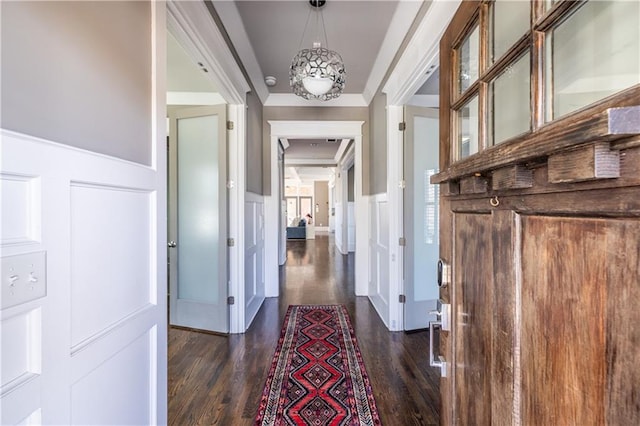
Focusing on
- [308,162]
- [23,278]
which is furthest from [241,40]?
[308,162]

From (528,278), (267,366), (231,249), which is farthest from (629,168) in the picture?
(231,249)

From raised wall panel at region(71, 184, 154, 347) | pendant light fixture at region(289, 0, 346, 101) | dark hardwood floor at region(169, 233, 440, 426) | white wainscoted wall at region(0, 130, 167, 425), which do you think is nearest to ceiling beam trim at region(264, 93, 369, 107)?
pendant light fixture at region(289, 0, 346, 101)

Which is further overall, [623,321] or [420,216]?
[420,216]

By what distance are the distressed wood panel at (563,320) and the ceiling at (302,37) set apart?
2.08 meters

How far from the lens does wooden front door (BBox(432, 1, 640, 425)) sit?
1.51 ft

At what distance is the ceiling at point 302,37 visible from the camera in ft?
7.41

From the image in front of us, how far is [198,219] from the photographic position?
3.13m

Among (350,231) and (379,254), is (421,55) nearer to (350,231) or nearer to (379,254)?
(379,254)

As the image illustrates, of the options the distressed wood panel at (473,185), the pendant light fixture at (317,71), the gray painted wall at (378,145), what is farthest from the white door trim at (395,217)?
the distressed wood panel at (473,185)

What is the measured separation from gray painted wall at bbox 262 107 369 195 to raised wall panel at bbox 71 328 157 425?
319 centimetres

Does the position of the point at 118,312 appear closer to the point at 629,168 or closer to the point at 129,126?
the point at 129,126

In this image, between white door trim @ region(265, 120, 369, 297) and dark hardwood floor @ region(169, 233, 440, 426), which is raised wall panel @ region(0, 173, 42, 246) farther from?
white door trim @ region(265, 120, 369, 297)

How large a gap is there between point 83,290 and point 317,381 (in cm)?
171

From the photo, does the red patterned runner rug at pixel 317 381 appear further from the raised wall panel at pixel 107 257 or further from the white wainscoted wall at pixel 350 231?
the white wainscoted wall at pixel 350 231
